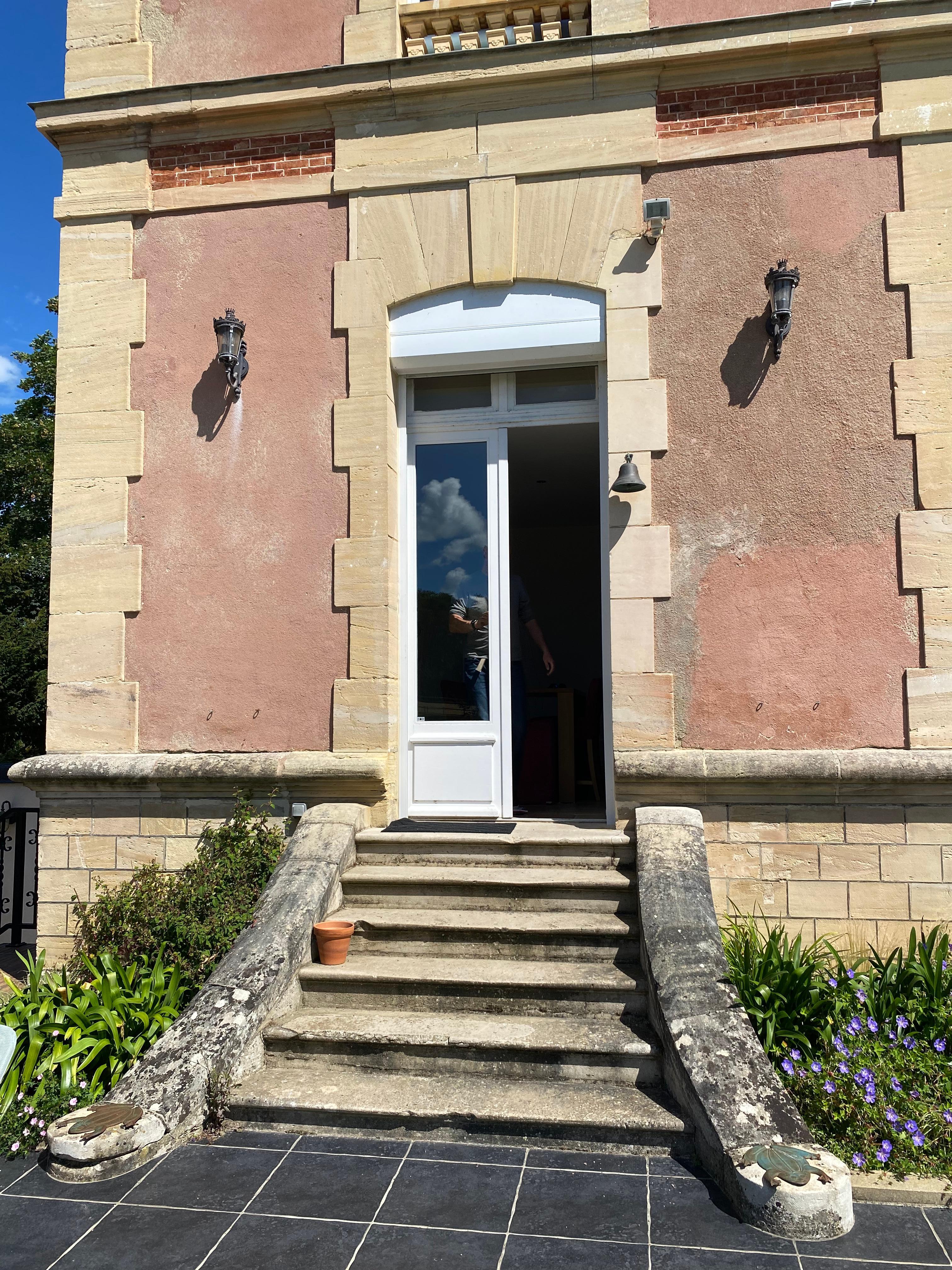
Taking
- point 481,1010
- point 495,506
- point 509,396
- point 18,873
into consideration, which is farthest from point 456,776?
point 18,873

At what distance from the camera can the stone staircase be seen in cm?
382

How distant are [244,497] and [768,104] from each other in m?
Answer: 3.78

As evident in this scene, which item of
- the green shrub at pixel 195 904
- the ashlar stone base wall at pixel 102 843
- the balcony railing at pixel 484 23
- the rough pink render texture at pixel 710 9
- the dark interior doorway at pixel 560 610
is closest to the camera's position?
the green shrub at pixel 195 904

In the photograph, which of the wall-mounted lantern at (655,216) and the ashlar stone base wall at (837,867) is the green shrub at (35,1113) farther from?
the wall-mounted lantern at (655,216)

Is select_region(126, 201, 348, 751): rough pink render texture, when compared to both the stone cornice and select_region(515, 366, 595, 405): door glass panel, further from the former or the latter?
select_region(515, 366, 595, 405): door glass panel

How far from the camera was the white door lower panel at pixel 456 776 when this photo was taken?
606cm

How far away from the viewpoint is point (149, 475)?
6.16 metres

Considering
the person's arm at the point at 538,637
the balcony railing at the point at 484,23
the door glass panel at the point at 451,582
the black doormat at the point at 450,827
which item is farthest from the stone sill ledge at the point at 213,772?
the balcony railing at the point at 484,23

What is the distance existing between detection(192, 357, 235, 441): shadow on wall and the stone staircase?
2662 mm

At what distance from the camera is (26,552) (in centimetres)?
1958

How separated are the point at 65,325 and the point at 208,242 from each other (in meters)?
1.06

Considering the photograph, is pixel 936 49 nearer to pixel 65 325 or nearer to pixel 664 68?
pixel 664 68

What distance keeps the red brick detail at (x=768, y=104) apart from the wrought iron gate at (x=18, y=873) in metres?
6.32

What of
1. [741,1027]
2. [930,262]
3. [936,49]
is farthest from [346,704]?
[936,49]
